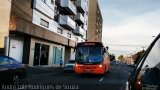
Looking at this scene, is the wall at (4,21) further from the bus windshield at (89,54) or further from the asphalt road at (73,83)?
the asphalt road at (73,83)

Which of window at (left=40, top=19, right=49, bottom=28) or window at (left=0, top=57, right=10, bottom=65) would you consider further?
window at (left=40, top=19, right=49, bottom=28)

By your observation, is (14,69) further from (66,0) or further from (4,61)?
(66,0)

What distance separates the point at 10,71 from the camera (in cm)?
1280

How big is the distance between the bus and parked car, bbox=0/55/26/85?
941 cm

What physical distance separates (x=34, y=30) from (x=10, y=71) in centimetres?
1774

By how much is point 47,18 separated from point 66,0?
843cm

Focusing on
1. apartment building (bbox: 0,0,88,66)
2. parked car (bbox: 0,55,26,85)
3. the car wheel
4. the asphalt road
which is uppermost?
apartment building (bbox: 0,0,88,66)

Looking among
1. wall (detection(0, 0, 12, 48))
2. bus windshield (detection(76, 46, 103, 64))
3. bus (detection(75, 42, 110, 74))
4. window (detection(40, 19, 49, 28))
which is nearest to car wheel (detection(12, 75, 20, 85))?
bus (detection(75, 42, 110, 74))

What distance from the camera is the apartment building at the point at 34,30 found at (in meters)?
25.6

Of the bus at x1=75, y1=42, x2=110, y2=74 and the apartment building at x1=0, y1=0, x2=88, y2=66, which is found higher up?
the apartment building at x1=0, y1=0, x2=88, y2=66

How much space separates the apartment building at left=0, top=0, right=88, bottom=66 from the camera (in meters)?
25.6

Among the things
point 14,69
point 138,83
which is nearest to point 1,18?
point 14,69

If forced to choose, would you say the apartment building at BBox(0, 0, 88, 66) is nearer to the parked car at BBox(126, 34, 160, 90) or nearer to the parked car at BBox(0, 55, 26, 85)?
the parked car at BBox(0, 55, 26, 85)

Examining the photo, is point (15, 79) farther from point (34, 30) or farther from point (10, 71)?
point (34, 30)
